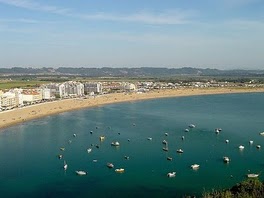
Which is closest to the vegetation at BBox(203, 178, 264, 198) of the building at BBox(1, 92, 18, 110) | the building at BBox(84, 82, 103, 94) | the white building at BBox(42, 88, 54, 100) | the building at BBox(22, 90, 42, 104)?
the building at BBox(1, 92, 18, 110)

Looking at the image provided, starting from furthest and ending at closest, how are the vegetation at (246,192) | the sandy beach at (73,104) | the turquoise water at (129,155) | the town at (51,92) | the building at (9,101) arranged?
the town at (51,92), the building at (9,101), the sandy beach at (73,104), the turquoise water at (129,155), the vegetation at (246,192)

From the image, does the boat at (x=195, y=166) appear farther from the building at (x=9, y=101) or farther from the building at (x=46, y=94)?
the building at (x=46, y=94)

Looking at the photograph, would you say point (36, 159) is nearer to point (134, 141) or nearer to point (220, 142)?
point (134, 141)

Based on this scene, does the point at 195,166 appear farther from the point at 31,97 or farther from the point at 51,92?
the point at 51,92

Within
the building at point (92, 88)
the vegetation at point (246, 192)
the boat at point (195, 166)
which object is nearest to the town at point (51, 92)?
the building at point (92, 88)

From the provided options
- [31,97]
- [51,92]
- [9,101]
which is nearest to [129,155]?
[9,101]

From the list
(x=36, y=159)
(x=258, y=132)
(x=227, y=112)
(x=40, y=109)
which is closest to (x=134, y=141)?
(x=36, y=159)

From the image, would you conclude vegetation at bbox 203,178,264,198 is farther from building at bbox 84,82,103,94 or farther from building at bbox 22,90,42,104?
building at bbox 84,82,103,94
